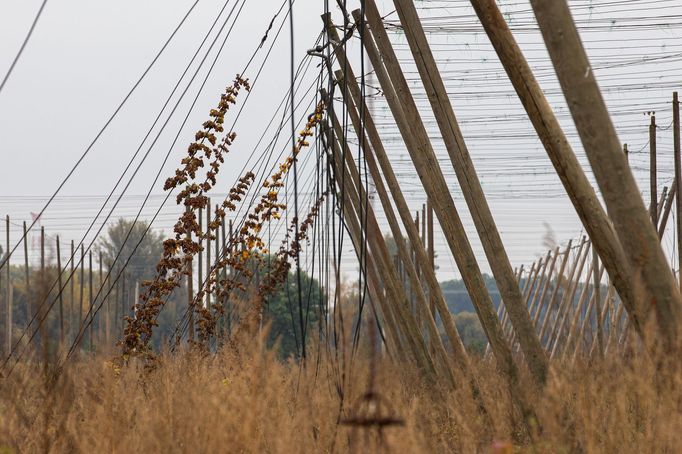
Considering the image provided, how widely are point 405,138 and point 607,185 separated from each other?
5.03 meters

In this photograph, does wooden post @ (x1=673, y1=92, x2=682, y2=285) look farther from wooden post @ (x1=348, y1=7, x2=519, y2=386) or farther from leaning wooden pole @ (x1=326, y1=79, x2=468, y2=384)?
wooden post @ (x1=348, y1=7, x2=519, y2=386)

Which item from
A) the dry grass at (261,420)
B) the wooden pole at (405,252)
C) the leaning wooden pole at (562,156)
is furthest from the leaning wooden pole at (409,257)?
the dry grass at (261,420)

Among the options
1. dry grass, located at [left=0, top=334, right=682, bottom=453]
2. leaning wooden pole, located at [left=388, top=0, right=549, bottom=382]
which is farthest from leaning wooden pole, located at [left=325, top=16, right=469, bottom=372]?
dry grass, located at [left=0, top=334, right=682, bottom=453]

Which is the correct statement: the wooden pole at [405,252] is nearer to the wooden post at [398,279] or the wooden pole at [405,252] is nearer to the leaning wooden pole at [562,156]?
the wooden post at [398,279]

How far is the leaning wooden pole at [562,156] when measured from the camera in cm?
390

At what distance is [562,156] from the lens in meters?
4.14

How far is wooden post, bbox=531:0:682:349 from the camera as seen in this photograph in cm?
342

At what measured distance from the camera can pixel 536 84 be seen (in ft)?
14.2

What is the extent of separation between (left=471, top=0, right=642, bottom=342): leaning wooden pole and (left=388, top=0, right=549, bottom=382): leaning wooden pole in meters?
1.88

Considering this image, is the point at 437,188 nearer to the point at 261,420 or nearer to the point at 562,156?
the point at 562,156

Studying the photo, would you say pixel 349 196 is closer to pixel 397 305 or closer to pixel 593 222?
pixel 397 305

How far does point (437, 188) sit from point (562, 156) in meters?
3.20

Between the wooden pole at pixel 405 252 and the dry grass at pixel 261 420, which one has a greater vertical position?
the wooden pole at pixel 405 252

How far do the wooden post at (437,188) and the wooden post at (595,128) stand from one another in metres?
2.44
